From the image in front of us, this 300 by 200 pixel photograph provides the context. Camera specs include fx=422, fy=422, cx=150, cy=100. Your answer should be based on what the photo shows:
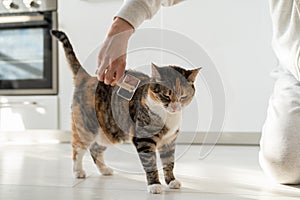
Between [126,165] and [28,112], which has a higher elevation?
[126,165]

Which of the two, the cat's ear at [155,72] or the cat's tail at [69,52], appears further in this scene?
the cat's tail at [69,52]

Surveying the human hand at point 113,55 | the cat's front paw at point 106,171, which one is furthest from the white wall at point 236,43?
the human hand at point 113,55

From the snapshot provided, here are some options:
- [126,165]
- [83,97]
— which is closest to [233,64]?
[126,165]

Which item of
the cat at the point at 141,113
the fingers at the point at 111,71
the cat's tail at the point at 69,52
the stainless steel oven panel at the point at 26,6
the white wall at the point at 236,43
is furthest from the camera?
the stainless steel oven panel at the point at 26,6

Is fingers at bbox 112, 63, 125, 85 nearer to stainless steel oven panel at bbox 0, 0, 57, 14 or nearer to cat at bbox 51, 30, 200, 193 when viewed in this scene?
cat at bbox 51, 30, 200, 193

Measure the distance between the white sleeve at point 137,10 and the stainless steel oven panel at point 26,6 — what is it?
1.29 m

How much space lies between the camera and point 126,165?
3.90 feet

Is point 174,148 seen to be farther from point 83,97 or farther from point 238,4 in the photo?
point 238,4

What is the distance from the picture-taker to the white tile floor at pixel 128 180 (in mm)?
929

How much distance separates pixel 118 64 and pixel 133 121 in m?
0.18

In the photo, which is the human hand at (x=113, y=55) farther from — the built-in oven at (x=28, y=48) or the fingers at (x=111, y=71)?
the built-in oven at (x=28, y=48)

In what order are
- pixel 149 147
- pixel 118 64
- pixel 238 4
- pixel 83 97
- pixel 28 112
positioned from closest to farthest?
pixel 118 64 < pixel 149 147 < pixel 83 97 < pixel 238 4 < pixel 28 112

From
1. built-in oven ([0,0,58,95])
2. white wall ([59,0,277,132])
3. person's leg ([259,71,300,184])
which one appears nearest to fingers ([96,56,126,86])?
person's leg ([259,71,300,184])

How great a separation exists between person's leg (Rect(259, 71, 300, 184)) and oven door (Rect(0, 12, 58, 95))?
1.19m
